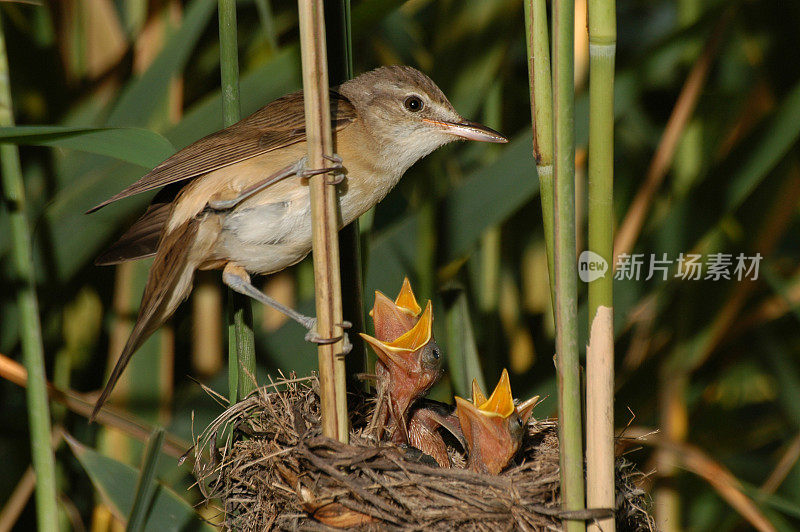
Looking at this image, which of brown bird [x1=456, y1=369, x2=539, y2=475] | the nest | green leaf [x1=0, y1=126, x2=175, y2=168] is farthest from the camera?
brown bird [x1=456, y1=369, x2=539, y2=475]

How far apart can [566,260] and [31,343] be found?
1.01 metres

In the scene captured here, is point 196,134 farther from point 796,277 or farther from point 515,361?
point 796,277

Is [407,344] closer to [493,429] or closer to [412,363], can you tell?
[412,363]

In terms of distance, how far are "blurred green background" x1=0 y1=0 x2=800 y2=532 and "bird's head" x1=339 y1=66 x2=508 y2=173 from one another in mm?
128

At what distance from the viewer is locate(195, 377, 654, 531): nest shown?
1378mm

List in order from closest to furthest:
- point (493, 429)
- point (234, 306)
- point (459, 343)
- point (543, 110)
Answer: point (543, 110)
point (493, 429)
point (234, 306)
point (459, 343)

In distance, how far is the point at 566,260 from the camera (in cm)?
103

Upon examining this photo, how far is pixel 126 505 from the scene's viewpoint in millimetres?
1430

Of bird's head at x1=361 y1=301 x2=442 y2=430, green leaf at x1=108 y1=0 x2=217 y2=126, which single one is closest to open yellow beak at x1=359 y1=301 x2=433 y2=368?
bird's head at x1=361 y1=301 x2=442 y2=430

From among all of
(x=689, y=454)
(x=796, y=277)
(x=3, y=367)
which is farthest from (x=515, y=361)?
(x=3, y=367)

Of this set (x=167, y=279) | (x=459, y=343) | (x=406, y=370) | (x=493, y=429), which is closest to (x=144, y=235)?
(x=167, y=279)

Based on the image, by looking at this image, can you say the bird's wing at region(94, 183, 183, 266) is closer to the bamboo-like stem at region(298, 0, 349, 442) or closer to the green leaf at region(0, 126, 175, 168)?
the green leaf at region(0, 126, 175, 168)

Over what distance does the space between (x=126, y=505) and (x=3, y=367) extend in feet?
1.89

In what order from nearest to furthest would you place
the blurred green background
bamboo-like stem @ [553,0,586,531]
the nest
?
bamboo-like stem @ [553,0,586,531] < the nest < the blurred green background
